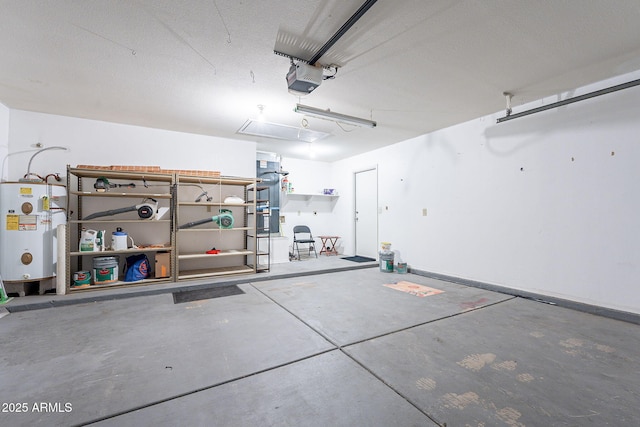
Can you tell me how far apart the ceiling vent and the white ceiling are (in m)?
0.44

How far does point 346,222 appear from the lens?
7426mm

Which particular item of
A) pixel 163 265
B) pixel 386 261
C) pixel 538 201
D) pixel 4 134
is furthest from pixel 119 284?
pixel 538 201

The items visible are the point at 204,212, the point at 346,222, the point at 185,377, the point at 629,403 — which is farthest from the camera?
the point at 346,222

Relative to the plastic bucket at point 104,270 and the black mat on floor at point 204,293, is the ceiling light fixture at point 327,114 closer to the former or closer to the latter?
the black mat on floor at point 204,293

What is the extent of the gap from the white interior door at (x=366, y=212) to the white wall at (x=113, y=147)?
110 inches

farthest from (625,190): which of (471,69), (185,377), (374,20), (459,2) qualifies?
(185,377)

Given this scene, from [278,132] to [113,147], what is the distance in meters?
2.75

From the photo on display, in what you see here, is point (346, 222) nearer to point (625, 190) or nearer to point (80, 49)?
point (625, 190)

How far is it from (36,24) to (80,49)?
1.13 feet

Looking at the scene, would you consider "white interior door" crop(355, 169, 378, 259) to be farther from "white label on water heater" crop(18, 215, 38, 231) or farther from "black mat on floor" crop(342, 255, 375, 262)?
"white label on water heater" crop(18, 215, 38, 231)

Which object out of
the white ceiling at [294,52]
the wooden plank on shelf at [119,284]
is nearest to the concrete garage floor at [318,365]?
the wooden plank on shelf at [119,284]

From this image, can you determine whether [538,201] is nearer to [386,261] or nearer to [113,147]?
[386,261]

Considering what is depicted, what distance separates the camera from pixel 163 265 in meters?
4.39

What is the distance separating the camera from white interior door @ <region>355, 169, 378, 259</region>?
661 centimetres
